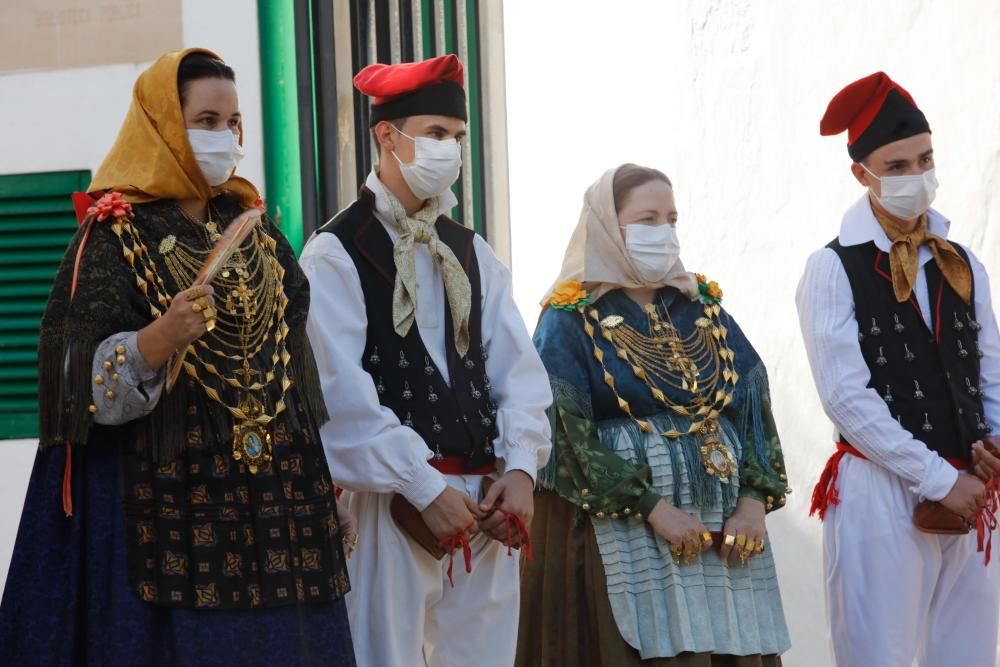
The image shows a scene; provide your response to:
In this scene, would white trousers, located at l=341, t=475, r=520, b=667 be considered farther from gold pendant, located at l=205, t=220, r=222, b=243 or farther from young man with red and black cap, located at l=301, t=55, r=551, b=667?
gold pendant, located at l=205, t=220, r=222, b=243

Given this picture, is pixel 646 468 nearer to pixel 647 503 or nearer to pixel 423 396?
pixel 647 503

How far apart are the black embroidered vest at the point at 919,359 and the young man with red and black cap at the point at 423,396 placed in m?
1.12

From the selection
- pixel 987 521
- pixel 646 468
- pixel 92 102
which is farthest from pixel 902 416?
pixel 92 102

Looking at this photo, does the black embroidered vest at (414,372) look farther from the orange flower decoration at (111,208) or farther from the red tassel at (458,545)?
the orange flower decoration at (111,208)

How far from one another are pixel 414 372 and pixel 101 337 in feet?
2.84

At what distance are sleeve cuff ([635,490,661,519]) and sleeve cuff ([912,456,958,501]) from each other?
0.80m

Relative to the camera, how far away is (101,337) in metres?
3.10

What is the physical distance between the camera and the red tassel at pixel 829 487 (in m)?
4.56

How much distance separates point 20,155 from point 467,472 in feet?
7.13

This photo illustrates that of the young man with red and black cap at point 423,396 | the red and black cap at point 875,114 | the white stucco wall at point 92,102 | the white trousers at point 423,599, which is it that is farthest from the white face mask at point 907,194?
the white stucco wall at point 92,102

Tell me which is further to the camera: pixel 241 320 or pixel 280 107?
pixel 280 107

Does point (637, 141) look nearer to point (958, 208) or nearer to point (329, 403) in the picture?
point (958, 208)

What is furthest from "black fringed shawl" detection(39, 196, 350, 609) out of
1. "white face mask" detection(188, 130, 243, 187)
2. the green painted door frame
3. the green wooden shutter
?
the green wooden shutter

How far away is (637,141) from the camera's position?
7.15 m
